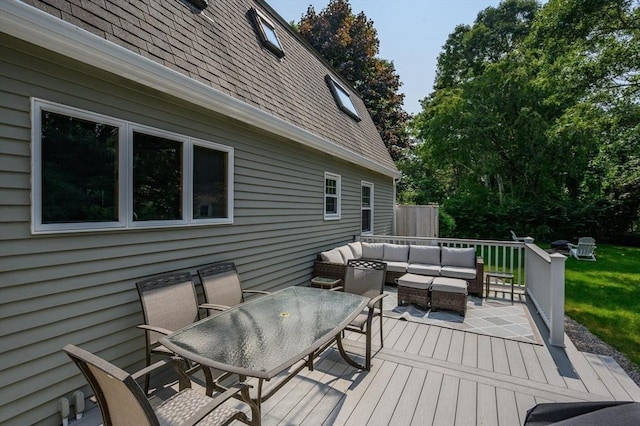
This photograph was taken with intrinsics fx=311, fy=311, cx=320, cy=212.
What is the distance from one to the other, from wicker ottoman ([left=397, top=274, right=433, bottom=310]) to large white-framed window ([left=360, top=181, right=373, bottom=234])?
11.7 ft

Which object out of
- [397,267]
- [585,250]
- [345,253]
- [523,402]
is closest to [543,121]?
[585,250]

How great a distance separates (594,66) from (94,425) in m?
12.9

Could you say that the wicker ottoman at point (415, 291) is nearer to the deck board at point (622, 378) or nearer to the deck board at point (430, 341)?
the deck board at point (430, 341)

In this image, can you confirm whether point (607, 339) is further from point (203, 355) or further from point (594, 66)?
point (594, 66)

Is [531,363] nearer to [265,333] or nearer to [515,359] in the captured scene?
[515,359]

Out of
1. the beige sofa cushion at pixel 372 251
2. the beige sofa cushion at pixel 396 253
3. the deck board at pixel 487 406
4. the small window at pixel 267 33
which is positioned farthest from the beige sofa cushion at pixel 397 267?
the small window at pixel 267 33

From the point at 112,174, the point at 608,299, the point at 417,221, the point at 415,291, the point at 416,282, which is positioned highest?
the point at 112,174

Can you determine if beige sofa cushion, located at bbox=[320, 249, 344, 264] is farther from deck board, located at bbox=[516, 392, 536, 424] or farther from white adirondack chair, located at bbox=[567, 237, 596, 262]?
white adirondack chair, located at bbox=[567, 237, 596, 262]

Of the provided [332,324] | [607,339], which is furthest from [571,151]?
[332,324]

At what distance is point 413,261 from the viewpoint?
6984mm

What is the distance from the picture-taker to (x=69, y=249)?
2.49m

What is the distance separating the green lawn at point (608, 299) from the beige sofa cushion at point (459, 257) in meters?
1.75

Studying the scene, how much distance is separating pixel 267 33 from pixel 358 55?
43.7 ft

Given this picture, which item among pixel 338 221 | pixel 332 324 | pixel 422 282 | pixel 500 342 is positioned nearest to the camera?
pixel 332 324
